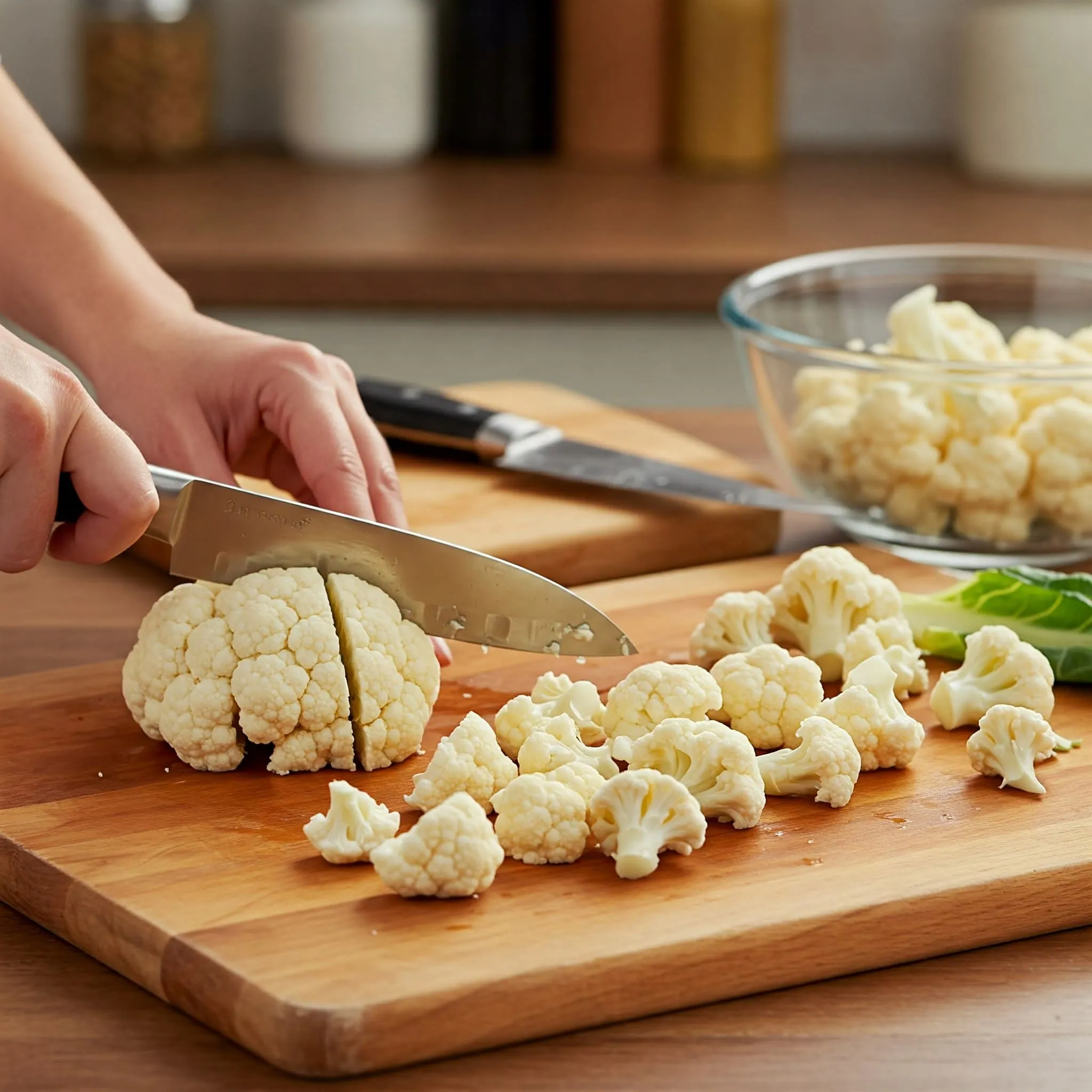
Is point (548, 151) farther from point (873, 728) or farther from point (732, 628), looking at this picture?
point (873, 728)

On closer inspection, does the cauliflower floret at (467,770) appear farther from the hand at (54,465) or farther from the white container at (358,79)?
the white container at (358,79)

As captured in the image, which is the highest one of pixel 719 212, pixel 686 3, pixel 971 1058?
pixel 686 3

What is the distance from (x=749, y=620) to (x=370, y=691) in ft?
1.12

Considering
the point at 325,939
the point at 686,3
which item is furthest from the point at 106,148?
the point at 325,939

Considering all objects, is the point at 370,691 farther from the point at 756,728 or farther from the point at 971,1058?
the point at 971,1058

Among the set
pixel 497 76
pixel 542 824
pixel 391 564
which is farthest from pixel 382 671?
pixel 497 76

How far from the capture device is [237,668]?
1.20 metres

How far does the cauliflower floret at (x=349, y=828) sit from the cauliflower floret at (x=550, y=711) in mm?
165

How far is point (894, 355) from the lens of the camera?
1667 millimetres

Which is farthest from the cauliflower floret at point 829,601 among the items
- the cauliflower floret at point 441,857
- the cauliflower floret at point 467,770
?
the cauliflower floret at point 441,857

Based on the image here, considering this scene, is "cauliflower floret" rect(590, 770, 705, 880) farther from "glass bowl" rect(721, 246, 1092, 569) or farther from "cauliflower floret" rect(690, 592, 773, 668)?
"glass bowl" rect(721, 246, 1092, 569)

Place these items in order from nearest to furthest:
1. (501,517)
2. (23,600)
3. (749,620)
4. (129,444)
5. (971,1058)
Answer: (971,1058) < (129,444) < (749,620) < (23,600) < (501,517)

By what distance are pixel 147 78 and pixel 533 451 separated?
1.86m

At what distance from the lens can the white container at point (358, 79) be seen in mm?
3232
